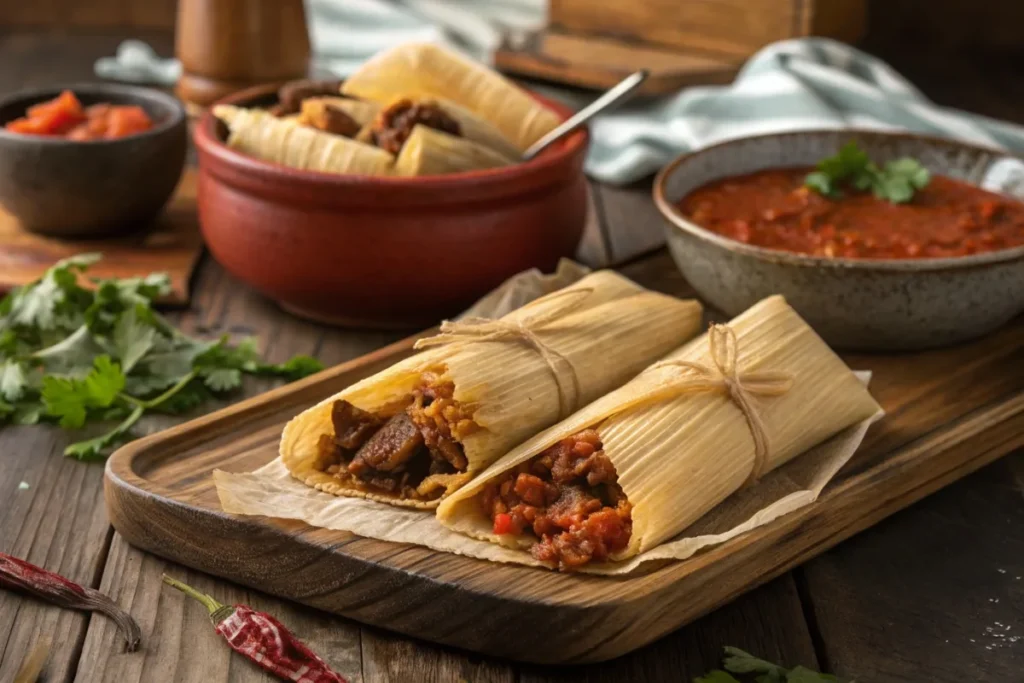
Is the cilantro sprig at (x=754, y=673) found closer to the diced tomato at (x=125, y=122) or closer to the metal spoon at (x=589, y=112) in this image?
the metal spoon at (x=589, y=112)

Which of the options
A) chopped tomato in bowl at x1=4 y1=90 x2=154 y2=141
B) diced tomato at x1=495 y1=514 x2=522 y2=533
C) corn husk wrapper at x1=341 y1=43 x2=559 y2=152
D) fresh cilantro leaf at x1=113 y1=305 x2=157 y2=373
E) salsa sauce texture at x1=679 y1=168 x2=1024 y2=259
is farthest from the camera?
chopped tomato in bowl at x1=4 y1=90 x2=154 y2=141

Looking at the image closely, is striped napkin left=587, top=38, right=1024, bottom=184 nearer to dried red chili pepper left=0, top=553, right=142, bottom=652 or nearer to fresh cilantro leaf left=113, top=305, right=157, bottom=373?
fresh cilantro leaf left=113, top=305, right=157, bottom=373

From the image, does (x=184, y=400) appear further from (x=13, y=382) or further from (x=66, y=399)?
(x=13, y=382)

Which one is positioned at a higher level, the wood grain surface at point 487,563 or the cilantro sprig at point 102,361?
the wood grain surface at point 487,563

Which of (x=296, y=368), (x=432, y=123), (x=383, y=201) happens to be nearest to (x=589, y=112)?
(x=432, y=123)

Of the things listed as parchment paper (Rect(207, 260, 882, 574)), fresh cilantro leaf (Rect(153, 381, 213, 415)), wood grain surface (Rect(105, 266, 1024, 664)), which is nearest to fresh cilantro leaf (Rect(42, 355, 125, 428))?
fresh cilantro leaf (Rect(153, 381, 213, 415))

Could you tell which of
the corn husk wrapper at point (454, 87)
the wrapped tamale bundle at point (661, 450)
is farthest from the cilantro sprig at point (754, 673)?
the corn husk wrapper at point (454, 87)

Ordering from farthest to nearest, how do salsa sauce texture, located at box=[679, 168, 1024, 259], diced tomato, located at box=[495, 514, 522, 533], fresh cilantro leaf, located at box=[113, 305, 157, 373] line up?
salsa sauce texture, located at box=[679, 168, 1024, 259] → fresh cilantro leaf, located at box=[113, 305, 157, 373] → diced tomato, located at box=[495, 514, 522, 533]
